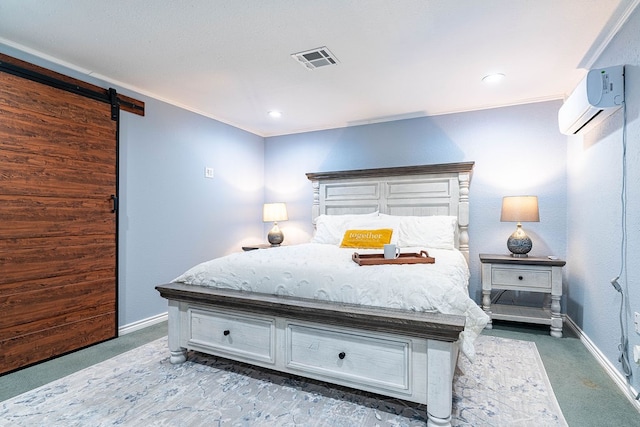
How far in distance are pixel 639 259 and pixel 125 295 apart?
382 centimetres

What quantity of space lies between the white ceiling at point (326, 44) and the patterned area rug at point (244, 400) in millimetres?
2300

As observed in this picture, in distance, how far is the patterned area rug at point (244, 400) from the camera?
170 cm

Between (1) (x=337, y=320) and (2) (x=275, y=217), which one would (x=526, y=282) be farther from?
(2) (x=275, y=217)

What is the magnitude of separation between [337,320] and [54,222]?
2316 millimetres

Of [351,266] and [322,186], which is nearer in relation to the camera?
[351,266]

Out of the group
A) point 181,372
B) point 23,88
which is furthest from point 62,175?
point 181,372

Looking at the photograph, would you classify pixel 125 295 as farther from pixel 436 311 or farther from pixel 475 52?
pixel 475 52

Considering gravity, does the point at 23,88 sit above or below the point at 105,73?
below

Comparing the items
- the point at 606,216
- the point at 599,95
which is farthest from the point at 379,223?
the point at 599,95

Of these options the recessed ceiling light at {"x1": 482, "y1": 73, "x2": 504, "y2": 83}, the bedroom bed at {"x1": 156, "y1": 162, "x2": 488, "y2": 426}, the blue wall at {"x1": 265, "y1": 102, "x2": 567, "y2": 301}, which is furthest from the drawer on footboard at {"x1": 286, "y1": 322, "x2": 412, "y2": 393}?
Result: the recessed ceiling light at {"x1": 482, "y1": 73, "x2": 504, "y2": 83}

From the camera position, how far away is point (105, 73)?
2.78 meters

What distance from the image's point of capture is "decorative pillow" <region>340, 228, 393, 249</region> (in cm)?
311

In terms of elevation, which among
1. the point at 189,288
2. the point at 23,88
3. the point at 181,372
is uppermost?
the point at 23,88

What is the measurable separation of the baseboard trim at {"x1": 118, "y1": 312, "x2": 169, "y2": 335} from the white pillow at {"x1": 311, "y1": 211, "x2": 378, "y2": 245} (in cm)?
181
